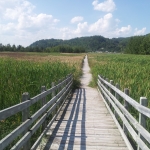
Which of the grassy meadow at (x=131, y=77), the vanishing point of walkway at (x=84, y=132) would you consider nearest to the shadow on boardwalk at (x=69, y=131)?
the vanishing point of walkway at (x=84, y=132)

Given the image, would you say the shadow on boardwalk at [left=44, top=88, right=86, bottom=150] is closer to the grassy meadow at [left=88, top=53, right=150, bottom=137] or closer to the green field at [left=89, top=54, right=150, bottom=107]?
the grassy meadow at [left=88, top=53, right=150, bottom=137]

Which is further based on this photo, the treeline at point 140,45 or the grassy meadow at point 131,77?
the treeline at point 140,45

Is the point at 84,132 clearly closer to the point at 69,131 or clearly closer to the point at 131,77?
the point at 69,131

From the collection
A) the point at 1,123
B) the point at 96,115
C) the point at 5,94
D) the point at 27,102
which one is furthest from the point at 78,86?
the point at 27,102

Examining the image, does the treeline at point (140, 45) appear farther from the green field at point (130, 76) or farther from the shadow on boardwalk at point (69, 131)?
the shadow on boardwalk at point (69, 131)

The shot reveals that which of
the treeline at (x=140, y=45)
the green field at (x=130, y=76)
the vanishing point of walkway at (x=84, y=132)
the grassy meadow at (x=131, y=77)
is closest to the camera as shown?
the vanishing point of walkway at (x=84, y=132)

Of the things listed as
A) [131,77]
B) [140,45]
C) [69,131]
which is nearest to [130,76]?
[131,77]

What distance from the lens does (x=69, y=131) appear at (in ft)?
18.4

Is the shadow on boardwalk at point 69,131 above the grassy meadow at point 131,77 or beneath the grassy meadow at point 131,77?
beneath

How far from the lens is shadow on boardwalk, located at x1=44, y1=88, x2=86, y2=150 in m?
4.71

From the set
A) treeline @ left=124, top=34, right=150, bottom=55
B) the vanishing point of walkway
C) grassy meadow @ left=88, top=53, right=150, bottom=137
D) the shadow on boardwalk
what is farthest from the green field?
treeline @ left=124, top=34, right=150, bottom=55

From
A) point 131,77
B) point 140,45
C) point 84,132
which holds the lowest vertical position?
point 84,132

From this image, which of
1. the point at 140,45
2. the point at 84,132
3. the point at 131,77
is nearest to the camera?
the point at 84,132

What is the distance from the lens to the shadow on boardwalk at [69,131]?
15.5 ft
